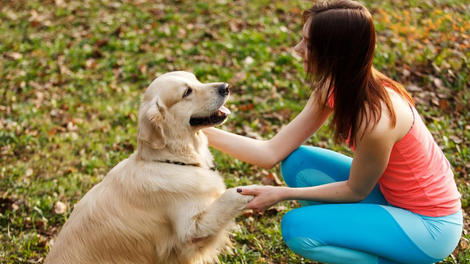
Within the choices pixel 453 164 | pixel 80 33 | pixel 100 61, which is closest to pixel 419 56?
pixel 453 164

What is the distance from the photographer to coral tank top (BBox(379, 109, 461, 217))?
2445mm

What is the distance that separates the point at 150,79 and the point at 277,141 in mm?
3179

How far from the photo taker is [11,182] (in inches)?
162

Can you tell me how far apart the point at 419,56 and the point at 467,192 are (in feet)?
7.54

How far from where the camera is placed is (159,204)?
2662mm

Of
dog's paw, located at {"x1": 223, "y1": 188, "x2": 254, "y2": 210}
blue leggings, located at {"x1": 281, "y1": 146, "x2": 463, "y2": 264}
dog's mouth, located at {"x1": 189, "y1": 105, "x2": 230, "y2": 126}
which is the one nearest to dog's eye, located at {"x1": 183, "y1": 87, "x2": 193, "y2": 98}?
dog's mouth, located at {"x1": 189, "y1": 105, "x2": 230, "y2": 126}

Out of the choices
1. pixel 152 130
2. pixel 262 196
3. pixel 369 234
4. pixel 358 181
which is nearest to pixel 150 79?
pixel 152 130

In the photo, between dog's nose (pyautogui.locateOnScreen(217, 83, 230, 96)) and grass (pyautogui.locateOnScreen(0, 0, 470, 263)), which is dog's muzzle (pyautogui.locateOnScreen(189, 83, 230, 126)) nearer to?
dog's nose (pyautogui.locateOnScreen(217, 83, 230, 96))

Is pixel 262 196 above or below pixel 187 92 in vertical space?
below

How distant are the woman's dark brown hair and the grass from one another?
130cm

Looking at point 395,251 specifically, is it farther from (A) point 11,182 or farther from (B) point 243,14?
(B) point 243,14

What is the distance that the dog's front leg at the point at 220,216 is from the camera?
2545mm

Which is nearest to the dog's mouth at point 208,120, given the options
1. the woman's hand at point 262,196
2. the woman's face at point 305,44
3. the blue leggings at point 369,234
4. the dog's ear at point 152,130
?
the dog's ear at point 152,130

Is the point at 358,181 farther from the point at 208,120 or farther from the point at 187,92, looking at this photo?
the point at 187,92
